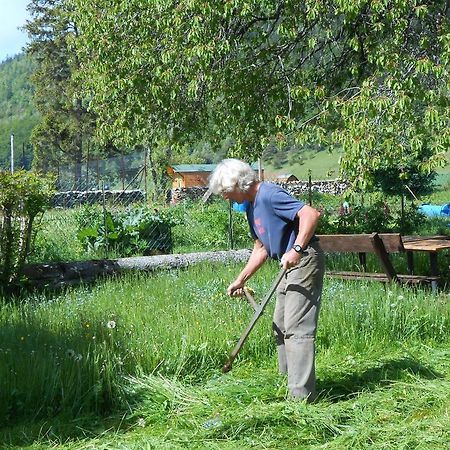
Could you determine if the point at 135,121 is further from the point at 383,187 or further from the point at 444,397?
the point at 444,397

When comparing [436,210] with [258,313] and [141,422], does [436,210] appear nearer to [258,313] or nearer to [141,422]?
[258,313]

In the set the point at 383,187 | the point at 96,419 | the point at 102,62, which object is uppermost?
the point at 102,62

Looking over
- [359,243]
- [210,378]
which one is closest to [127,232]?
[359,243]

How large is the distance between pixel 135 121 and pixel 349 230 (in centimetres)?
449

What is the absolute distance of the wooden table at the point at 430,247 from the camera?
A: 27.9ft

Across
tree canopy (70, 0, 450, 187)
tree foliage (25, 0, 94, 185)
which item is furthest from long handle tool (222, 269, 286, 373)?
tree foliage (25, 0, 94, 185)

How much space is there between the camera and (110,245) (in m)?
11.8

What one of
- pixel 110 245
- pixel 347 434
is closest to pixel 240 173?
pixel 347 434

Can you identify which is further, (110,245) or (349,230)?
(349,230)

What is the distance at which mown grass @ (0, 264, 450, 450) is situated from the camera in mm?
4328

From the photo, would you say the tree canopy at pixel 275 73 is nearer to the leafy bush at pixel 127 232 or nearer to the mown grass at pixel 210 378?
the leafy bush at pixel 127 232

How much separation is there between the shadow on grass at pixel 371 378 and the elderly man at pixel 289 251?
0.28 meters

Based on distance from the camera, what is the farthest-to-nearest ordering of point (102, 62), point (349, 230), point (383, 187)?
point (383, 187), point (349, 230), point (102, 62)

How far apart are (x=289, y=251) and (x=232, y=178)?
59 cm
